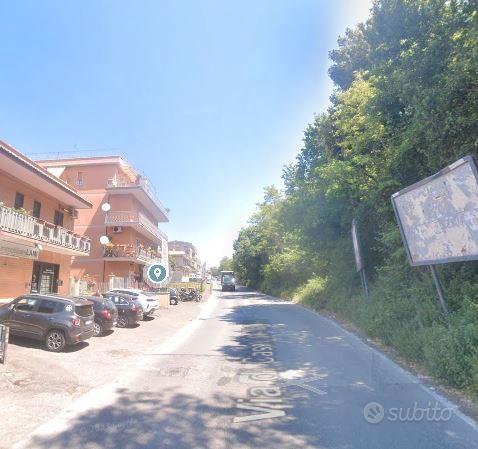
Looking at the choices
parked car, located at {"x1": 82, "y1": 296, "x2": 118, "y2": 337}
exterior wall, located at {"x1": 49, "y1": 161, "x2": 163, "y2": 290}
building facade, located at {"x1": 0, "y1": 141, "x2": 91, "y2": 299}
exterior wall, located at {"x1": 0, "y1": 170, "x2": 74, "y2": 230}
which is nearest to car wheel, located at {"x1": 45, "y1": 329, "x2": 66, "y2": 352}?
parked car, located at {"x1": 82, "y1": 296, "x2": 118, "y2": 337}

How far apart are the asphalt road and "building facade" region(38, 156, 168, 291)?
26.3 meters

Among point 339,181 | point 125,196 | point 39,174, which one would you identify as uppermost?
point 125,196

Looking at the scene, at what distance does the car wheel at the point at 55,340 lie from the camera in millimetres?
11312

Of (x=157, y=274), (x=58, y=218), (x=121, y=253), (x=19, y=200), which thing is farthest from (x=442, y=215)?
(x=121, y=253)

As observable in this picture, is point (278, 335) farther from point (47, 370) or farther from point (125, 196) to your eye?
point (125, 196)

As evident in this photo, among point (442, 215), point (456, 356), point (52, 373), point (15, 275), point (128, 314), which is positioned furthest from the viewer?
point (15, 275)

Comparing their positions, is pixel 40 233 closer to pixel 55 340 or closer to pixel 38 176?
pixel 38 176

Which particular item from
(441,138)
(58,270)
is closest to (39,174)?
(58,270)

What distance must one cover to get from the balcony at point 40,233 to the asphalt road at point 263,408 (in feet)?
33.6

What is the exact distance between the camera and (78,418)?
19.7ft

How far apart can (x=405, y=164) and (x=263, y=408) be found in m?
9.95

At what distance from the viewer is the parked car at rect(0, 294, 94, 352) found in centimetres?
1137

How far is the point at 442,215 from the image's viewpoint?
9094 mm

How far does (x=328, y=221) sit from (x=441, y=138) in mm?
11323
